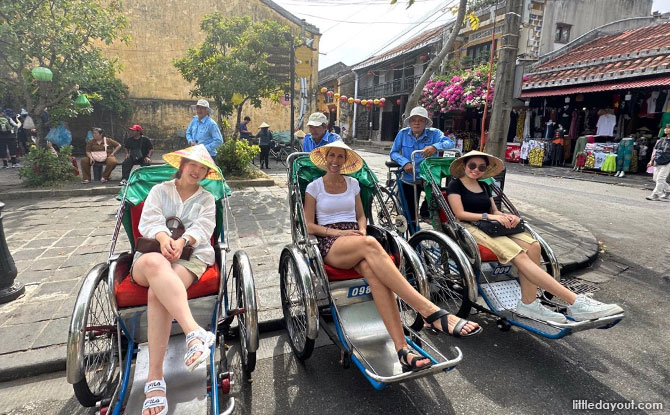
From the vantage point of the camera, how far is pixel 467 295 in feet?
9.64

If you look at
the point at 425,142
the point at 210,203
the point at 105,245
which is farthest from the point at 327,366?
the point at 105,245

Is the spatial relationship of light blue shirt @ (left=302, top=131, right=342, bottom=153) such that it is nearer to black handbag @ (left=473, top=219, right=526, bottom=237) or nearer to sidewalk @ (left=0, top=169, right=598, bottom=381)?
sidewalk @ (left=0, top=169, right=598, bottom=381)

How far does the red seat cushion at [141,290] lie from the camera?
2.22 meters

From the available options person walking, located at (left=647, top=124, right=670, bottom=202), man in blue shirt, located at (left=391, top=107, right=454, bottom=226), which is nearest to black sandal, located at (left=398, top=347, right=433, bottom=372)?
man in blue shirt, located at (left=391, top=107, right=454, bottom=226)

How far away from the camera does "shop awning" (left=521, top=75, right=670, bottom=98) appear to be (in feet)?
31.4

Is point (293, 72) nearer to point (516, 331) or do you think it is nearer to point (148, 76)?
point (516, 331)

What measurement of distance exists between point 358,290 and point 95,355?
5.85 feet

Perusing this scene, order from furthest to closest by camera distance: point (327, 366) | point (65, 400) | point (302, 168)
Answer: point (302, 168) < point (327, 366) < point (65, 400)

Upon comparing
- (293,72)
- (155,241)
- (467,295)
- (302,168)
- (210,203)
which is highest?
(293,72)

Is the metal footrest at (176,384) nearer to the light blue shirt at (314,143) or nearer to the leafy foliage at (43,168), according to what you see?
the light blue shirt at (314,143)

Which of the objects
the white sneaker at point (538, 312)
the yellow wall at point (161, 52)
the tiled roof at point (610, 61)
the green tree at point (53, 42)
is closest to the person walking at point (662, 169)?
the tiled roof at point (610, 61)

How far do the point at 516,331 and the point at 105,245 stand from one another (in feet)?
15.5

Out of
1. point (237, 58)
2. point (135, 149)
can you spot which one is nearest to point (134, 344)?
point (135, 149)

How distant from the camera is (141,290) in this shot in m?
2.24
